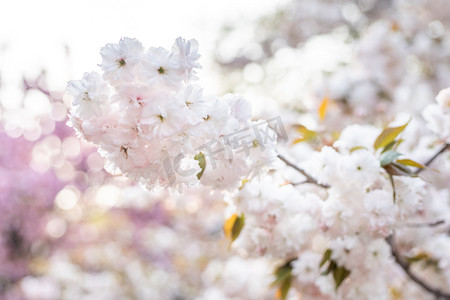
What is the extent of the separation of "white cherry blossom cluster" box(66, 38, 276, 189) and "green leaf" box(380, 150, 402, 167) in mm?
525

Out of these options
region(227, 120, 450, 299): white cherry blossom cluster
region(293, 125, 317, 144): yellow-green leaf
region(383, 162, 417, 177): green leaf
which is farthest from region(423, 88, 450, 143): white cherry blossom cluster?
region(293, 125, 317, 144): yellow-green leaf

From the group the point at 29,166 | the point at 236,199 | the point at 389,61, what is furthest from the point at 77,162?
the point at 236,199

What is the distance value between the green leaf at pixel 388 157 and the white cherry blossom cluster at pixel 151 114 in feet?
1.72

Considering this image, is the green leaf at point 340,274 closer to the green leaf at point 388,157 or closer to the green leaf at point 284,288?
the green leaf at point 284,288

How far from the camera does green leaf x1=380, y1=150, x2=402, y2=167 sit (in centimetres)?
135

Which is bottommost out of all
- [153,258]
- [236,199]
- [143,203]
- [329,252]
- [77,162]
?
[153,258]

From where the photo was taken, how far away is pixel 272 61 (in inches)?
223

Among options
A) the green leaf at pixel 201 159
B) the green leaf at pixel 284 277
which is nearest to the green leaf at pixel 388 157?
the green leaf at pixel 201 159

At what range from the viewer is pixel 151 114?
96 cm

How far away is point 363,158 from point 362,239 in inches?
12.6

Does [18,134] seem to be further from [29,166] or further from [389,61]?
→ [389,61]

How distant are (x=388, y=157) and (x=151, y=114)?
30.4 inches

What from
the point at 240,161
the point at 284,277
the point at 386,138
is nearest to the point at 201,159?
the point at 240,161

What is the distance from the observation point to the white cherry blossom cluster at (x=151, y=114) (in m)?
0.97
